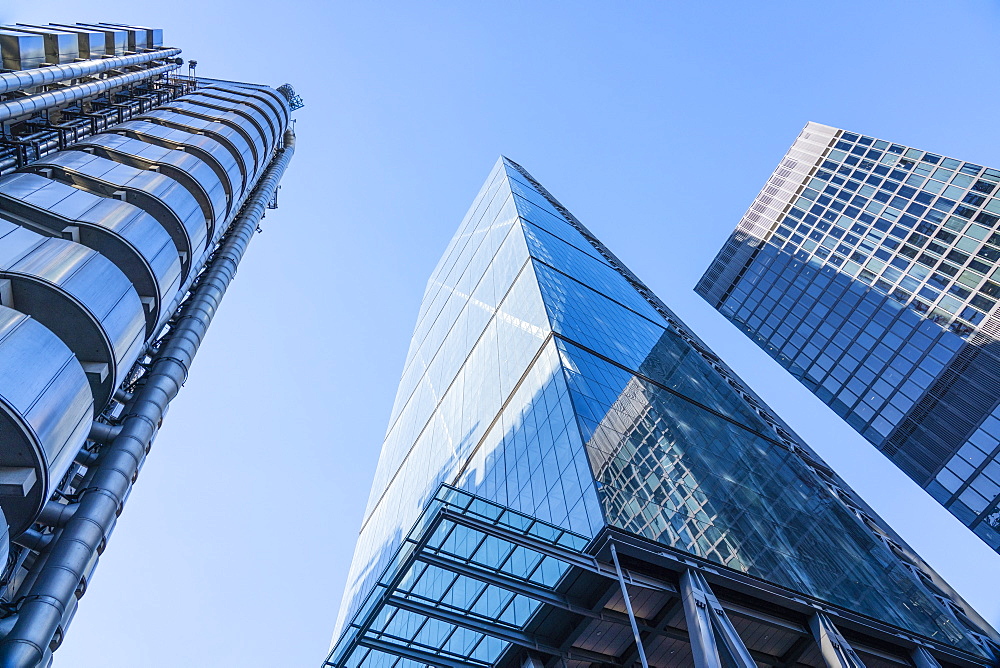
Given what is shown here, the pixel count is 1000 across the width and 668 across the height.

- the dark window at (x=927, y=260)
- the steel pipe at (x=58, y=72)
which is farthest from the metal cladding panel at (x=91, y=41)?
the dark window at (x=927, y=260)

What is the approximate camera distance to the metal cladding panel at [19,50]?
1543 cm

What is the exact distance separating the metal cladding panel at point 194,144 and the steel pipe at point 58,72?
1.84 meters

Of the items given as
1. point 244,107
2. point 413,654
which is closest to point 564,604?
point 413,654

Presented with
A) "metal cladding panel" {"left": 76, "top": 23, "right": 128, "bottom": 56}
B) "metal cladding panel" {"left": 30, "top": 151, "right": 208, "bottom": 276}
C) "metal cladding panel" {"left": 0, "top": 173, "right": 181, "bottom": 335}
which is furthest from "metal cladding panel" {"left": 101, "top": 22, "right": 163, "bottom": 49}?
"metal cladding panel" {"left": 0, "top": 173, "right": 181, "bottom": 335}

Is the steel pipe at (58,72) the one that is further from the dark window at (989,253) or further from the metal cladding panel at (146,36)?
the dark window at (989,253)

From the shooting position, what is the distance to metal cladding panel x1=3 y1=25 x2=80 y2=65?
58.2 ft

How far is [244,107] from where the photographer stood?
2766 centimetres

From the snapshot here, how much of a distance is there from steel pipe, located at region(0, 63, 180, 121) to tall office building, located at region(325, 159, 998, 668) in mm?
14595

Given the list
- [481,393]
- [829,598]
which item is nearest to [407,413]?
[481,393]

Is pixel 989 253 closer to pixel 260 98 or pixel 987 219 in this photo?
pixel 987 219

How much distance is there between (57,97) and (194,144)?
12.8 feet

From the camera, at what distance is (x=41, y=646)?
998 cm

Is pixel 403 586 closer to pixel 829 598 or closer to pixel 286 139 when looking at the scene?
pixel 829 598

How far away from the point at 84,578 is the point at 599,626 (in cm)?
1206
